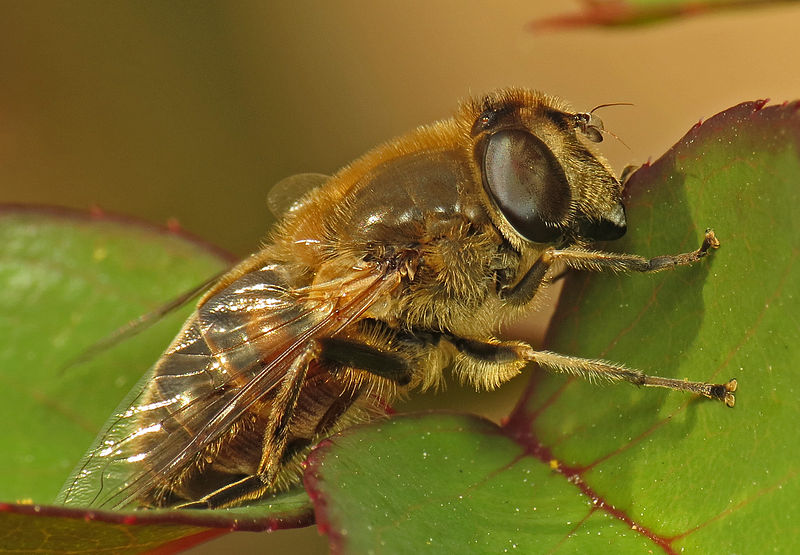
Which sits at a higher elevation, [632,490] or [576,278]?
[576,278]

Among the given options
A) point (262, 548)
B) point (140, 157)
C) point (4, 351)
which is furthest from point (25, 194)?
point (4, 351)

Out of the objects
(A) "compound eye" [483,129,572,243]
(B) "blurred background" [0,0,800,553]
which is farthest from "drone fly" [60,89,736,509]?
(B) "blurred background" [0,0,800,553]

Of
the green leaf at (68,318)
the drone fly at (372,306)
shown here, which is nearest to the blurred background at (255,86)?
the green leaf at (68,318)

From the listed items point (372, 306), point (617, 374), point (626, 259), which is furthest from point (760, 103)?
point (372, 306)

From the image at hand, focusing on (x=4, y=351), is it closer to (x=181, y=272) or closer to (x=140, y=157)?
(x=181, y=272)

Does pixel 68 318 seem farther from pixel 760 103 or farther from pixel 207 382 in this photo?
pixel 760 103

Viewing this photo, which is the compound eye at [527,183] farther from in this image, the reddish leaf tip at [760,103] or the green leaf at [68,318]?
the green leaf at [68,318]
